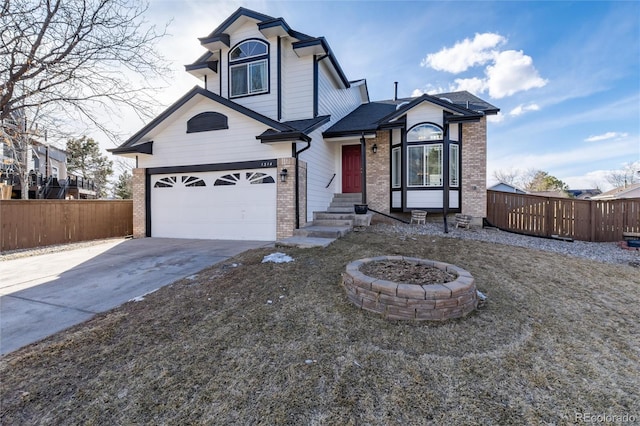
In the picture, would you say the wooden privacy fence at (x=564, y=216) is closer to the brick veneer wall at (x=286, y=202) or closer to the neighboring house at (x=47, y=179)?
the brick veneer wall at (x=286, y=202)

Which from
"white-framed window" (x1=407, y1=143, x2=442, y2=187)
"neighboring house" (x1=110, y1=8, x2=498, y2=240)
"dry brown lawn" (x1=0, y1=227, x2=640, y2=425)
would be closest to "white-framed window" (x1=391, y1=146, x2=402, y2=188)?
"neighboring house" (x1=110, y1=8, x2=498, y2=240)

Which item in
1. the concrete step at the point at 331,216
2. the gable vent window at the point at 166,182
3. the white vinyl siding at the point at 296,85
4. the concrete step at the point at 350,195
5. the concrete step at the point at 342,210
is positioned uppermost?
the white vinyl siding at the point at 296,85

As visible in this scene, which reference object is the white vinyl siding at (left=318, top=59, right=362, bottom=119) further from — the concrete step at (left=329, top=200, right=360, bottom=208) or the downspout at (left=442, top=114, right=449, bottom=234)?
the downspout at (left=442, top=114, right=449, bottom=234)

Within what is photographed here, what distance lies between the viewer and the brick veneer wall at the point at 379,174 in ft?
35.9

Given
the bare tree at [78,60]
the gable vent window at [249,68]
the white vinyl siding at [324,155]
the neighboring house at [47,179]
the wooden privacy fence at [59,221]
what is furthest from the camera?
the neighboring house at [47,179]

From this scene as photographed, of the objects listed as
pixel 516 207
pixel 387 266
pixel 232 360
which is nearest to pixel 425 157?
pixel 516 207

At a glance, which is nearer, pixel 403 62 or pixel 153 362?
pixel 153 362

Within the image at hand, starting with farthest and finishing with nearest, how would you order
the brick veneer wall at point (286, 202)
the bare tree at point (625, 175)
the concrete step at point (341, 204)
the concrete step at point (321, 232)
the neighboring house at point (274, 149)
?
1. the bare tree at point (625, 175)
2. the concrete step at point (341, 204)
3. the neighboring house at point (274, 149)
4. the brick veneer wall at point (286, 202)
5. the concrete step at point (321, 232)

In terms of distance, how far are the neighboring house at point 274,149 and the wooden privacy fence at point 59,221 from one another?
7.56 ft

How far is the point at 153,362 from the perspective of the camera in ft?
8.45

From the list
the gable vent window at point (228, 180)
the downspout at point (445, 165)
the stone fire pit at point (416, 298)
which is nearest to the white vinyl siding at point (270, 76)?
the gable vent window at point (228, 180)

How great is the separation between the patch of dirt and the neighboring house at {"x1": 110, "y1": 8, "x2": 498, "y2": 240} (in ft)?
14.9

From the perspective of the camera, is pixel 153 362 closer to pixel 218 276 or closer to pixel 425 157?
pixel 218 276

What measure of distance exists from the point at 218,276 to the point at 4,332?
8.52 feet
